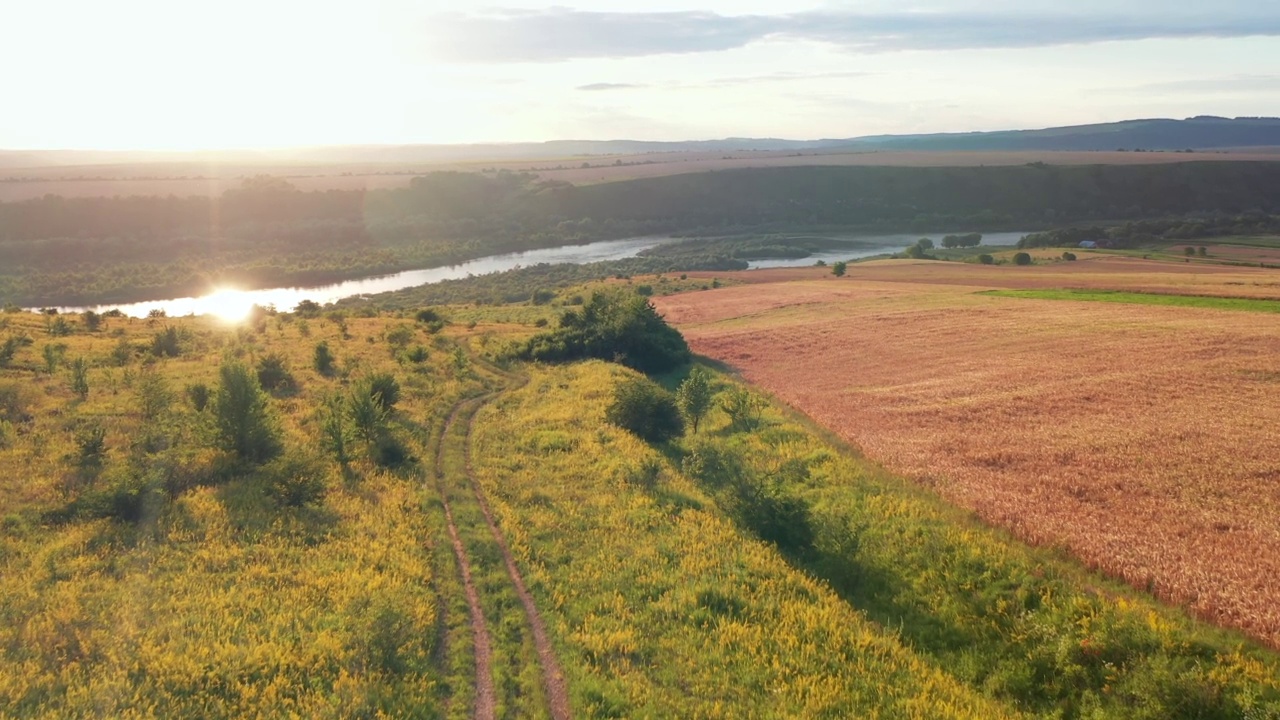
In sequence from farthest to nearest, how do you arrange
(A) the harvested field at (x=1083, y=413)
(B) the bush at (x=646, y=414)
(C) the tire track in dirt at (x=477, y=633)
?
1. (B) the bush at (x=646, y=414)
2. (A) the harvested field at (x=1083, y=413)
3. (C) the tire track in dirt at (x=477, y=633)

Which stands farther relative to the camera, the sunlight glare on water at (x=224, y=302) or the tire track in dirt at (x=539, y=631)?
the sunlight glare on water at (x=224, y=302)

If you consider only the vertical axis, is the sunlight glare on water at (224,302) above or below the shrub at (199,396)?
below

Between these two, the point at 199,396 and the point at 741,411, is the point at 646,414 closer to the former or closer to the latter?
the point at 741,411

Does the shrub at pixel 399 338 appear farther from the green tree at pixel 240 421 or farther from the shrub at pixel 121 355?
the green tree at pixel 240 421

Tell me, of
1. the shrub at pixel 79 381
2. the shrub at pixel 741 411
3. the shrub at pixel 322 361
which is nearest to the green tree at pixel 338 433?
the shrub at pixel 79 381

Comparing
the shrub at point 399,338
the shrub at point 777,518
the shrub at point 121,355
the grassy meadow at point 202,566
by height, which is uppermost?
the shrub at point 121,355

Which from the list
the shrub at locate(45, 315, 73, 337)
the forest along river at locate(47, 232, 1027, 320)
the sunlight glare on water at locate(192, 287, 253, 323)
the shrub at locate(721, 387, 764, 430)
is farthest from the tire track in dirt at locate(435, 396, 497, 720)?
the sunlight glare on water at locate(192, 287, 253, 323)
